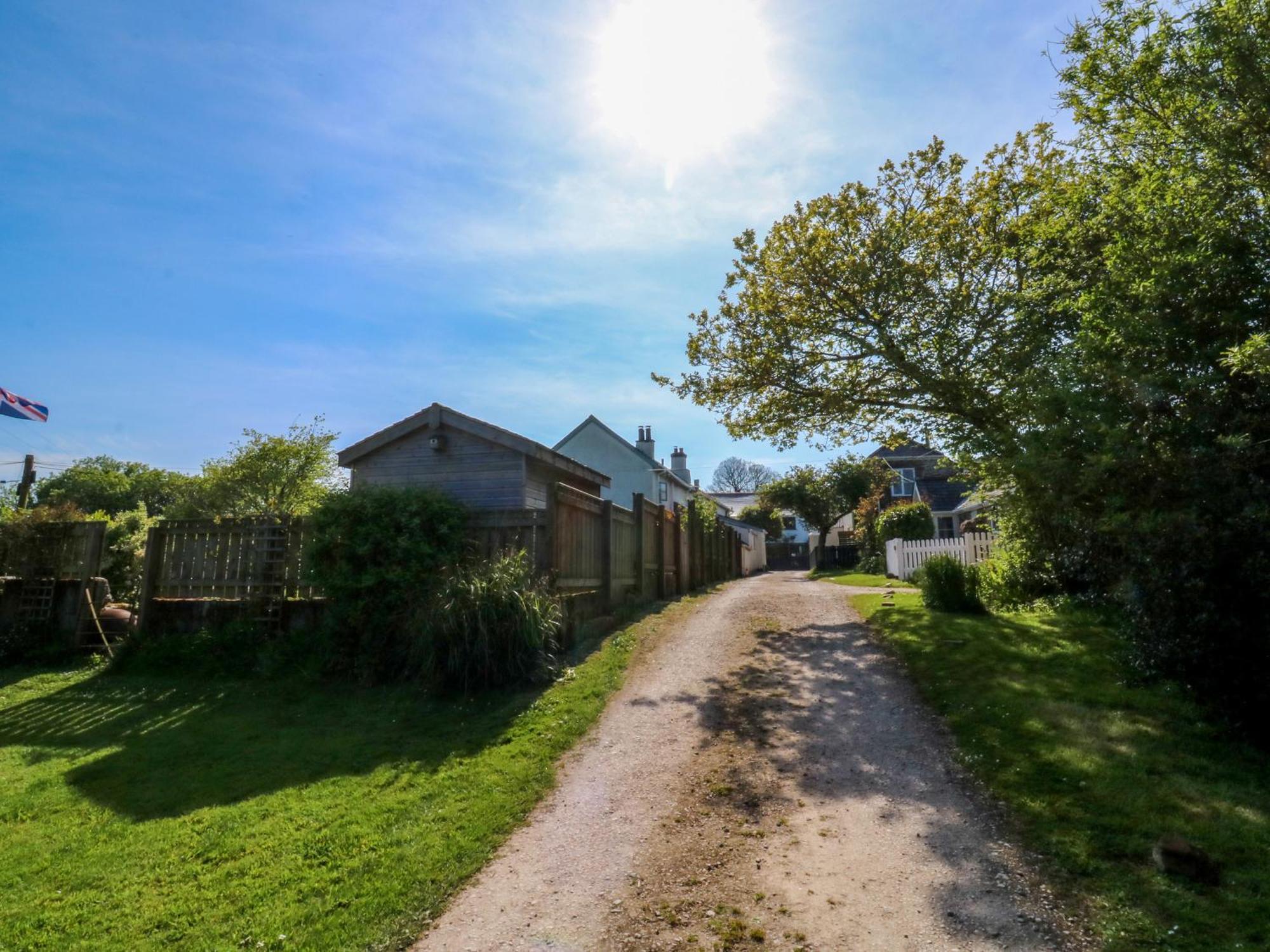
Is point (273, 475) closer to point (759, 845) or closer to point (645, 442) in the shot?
point (645, 442)

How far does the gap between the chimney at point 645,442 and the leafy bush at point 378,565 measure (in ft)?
76.9

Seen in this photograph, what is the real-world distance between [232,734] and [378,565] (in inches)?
97.7

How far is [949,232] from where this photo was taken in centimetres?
1393

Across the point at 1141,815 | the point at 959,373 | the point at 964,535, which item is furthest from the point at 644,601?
the point at 1141,815

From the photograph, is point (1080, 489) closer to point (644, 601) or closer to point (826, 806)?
point (826, 806)

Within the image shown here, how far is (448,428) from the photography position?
12523mm

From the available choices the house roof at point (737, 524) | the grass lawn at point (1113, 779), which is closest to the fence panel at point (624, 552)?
the grass lawn at point (1113, 779)

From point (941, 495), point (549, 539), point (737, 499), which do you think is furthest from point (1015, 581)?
point (737, 499)

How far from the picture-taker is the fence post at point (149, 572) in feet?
34.6

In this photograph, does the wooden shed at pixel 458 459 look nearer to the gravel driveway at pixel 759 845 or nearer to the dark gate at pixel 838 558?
the gravel driveway at pixel 759 845

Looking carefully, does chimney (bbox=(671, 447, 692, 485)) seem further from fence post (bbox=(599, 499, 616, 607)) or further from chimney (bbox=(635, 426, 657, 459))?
fence post (bbox=(599, 499, 616, 607))

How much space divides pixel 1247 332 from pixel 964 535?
11.6 m

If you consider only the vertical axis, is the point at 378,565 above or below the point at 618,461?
below

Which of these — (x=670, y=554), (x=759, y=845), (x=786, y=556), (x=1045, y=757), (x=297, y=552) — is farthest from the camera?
(x=786, y=556)
